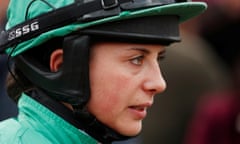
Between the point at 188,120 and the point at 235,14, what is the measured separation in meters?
1.50

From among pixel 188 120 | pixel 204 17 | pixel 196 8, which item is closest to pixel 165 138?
pixel 188 120

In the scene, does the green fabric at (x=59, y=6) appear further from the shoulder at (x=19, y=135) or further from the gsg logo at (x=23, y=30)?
the shoulder at (x=19, y=135)

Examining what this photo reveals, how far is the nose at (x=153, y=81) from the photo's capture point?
4.81 m

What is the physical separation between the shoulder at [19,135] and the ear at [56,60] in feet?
1.00

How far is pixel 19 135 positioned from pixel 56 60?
0.38 metres

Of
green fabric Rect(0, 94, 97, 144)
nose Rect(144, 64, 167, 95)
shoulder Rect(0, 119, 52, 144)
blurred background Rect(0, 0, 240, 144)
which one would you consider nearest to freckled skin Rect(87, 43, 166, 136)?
nose Rect(144, 64, 167, 95)

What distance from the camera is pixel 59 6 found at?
4.87m

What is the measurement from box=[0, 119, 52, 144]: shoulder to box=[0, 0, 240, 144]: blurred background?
2486 mm

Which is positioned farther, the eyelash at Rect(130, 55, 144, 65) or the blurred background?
Result: the blurred background

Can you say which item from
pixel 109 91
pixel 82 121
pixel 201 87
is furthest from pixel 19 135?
pixel 201 87

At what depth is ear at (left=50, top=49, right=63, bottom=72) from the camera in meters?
4.88

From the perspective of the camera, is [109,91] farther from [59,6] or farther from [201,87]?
[201,87]

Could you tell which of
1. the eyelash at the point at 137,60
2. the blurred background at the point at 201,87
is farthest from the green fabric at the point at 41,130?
the blurred background at the point at 201,87

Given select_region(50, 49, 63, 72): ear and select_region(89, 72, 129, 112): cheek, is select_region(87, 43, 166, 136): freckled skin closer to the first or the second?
select_region(89, 72, 129, 112): cheek
